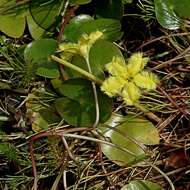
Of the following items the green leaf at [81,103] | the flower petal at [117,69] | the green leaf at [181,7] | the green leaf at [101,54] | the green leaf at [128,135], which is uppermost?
the green leaf at [181,7]

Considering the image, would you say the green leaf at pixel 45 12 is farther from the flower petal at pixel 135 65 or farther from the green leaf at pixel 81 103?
the flower petal at pixel 135 65

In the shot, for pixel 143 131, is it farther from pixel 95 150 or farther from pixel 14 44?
A: pixel 14 44

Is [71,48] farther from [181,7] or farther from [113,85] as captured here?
[181,7]

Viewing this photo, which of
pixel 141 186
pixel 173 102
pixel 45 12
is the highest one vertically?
pixel 45 12

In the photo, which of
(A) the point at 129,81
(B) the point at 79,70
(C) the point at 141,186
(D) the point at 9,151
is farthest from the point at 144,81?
(D) the point at 9,151

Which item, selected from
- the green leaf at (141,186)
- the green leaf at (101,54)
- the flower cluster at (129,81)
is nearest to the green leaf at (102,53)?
the green leaf at (101,54)

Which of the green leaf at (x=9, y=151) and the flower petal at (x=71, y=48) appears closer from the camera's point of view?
the flower petal at (x=71, y=48)

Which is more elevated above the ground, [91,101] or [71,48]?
[71,48]

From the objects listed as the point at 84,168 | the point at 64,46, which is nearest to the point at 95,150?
the point at 84,168
